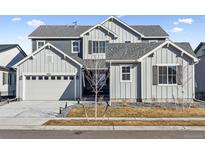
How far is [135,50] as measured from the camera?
2523 cm

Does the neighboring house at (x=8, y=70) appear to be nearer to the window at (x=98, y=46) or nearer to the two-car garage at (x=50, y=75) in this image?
the two-car garage at (x=50, y=75)

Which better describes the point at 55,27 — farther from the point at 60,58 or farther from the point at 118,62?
the point at 118,62

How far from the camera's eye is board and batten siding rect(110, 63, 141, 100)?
Answer: 78.7ft

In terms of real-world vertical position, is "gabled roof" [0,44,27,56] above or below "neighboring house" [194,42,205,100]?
above

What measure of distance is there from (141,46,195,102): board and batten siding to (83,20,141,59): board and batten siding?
28.6 feet

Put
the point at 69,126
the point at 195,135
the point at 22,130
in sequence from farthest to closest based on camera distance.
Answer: the point at 69,126 < the point at 22,130 < the point at 195,135

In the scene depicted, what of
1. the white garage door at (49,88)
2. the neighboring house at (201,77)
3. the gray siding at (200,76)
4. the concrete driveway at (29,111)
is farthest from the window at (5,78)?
the gray siding at (200,76)

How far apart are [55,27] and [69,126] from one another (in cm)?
2432

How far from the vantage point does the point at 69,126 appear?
13477 mm

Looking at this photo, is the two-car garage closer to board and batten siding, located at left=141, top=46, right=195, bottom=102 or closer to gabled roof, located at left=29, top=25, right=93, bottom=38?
board and batten siding, located at left=141, top=46, right=195, bottom=102

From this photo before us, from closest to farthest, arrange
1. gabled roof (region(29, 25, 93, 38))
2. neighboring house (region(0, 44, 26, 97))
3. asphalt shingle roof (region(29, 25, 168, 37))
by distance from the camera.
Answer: neighboring house (region(0, 44, 26, 97))
gabled roof (region(29, 25, 93, 38))
asphalt shingle roof (region(29, 25, 168, 37))

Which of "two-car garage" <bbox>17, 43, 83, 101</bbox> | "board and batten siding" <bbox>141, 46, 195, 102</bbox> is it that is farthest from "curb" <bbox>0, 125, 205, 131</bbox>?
"two-car garage" <bbox>17, 43, 83, 101</bbox>
